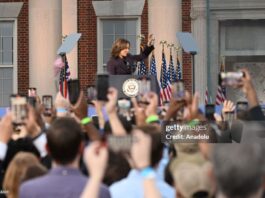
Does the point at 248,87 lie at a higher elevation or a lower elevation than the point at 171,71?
lower

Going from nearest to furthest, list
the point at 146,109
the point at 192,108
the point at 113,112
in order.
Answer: the point at 113,112 < the point at 192,108 < the point at 146,109

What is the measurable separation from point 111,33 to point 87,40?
619mm

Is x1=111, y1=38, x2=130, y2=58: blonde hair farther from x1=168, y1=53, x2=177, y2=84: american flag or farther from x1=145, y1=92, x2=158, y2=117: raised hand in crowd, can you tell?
x1=168, y1=53, x2=177, y2=84: american flag

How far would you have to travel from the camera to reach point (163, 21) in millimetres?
17641

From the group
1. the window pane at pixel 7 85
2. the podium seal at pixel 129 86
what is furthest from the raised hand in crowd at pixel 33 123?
the window pane at pixel 7 85

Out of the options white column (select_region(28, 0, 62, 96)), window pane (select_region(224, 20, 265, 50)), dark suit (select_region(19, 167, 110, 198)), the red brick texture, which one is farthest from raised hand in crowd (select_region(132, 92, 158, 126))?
the red brick texture

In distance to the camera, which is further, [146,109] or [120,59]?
[120,59]

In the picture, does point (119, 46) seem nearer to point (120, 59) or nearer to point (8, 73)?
point (120, 59)

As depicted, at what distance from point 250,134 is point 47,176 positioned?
3.81 feet

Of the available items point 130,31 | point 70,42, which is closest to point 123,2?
point 130,31

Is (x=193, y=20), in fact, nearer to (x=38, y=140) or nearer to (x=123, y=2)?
(x=123, y=2)

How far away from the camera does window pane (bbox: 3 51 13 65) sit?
66.2ft

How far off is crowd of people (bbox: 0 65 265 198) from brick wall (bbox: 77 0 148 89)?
13.3 metres

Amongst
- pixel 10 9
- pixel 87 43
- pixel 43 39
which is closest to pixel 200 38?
pixel 87 43
